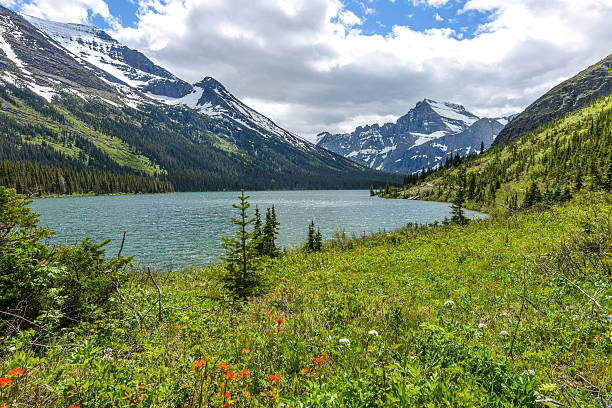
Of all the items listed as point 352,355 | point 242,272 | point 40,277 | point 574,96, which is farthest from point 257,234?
point 574,96

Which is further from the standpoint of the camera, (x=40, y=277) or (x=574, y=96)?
(x=574, y=96)

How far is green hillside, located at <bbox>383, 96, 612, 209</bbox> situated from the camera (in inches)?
2045

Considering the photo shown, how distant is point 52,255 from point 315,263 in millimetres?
14120

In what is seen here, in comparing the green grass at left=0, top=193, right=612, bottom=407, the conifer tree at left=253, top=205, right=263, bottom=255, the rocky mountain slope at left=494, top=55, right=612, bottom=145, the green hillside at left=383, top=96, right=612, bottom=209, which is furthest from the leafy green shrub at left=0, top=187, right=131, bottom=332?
the rocky mountain slope at left=494, top=55, right=612, bottom=145

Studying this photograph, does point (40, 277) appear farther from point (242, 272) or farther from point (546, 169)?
point (546, 169)

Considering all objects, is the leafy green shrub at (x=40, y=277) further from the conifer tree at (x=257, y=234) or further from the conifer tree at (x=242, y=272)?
the conifer tree at (x=257, y=234)

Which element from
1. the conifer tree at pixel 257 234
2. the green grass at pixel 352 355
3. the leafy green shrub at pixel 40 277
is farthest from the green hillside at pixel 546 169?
the leafy green shrub at pixel 40 277

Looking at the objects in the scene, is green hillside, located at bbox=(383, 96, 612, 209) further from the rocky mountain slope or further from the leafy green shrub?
the rocky mountain slope

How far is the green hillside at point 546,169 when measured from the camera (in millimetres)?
51938

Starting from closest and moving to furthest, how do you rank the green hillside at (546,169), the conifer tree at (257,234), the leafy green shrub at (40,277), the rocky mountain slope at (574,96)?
the leafy green shrub at (40,277) < the conifer tree at (257,234) < the green hillside at (546,169) < the rocky mountain slope at (574,96)

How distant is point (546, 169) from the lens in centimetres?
7806

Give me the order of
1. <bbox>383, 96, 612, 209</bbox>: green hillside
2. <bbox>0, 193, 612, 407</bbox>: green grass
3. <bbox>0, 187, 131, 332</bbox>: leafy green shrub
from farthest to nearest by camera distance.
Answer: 1. <bbox>383, 96, 612, 209</bbox>: green hillside
2. <bbox>0, 187, 131, 332</bbox>: leafy green shrub
3. <bbox>0, 193, 612, 407</bbox>: green grass

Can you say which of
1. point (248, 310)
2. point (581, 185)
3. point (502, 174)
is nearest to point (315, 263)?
point (248, 310)

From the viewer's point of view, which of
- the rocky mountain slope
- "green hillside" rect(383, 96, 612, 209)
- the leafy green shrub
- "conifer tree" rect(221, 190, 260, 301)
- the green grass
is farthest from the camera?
the rocky mountain slope
